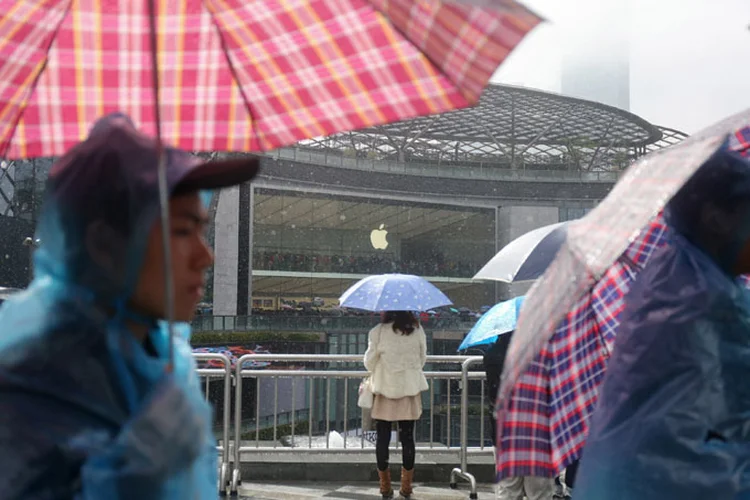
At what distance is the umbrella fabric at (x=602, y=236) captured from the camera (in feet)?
5.02

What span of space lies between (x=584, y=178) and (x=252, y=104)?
1585 inches

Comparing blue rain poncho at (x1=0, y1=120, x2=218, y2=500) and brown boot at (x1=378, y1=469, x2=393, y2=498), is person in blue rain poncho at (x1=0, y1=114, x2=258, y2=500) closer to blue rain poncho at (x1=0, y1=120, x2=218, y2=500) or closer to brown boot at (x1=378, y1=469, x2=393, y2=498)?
blue rain poncho at (x1=0, y1=120, x2=218, y2=500)

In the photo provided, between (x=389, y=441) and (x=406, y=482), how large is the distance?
0.39 m

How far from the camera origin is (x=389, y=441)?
18.5 ft

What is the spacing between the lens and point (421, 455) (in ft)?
21.8

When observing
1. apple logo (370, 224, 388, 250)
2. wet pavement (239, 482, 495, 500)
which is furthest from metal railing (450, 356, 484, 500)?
apple logo (370, 224, 388, 250)

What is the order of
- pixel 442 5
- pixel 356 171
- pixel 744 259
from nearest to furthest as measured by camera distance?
pixel 442 5 < pixel 744 259 < pixel 356 171

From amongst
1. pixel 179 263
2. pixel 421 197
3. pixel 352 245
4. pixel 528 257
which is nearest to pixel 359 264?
pixel 352 245

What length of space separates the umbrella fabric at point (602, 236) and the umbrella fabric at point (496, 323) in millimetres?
2957

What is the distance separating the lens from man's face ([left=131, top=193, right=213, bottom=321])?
4.19ft

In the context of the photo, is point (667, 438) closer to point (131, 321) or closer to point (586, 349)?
point (586, 349)

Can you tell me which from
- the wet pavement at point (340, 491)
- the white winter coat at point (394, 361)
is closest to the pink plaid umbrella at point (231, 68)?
the white winter coat at point (394, 361)

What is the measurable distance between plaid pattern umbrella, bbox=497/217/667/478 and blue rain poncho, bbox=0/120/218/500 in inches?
51.2

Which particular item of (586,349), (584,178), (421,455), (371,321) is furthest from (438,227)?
(586,349)
